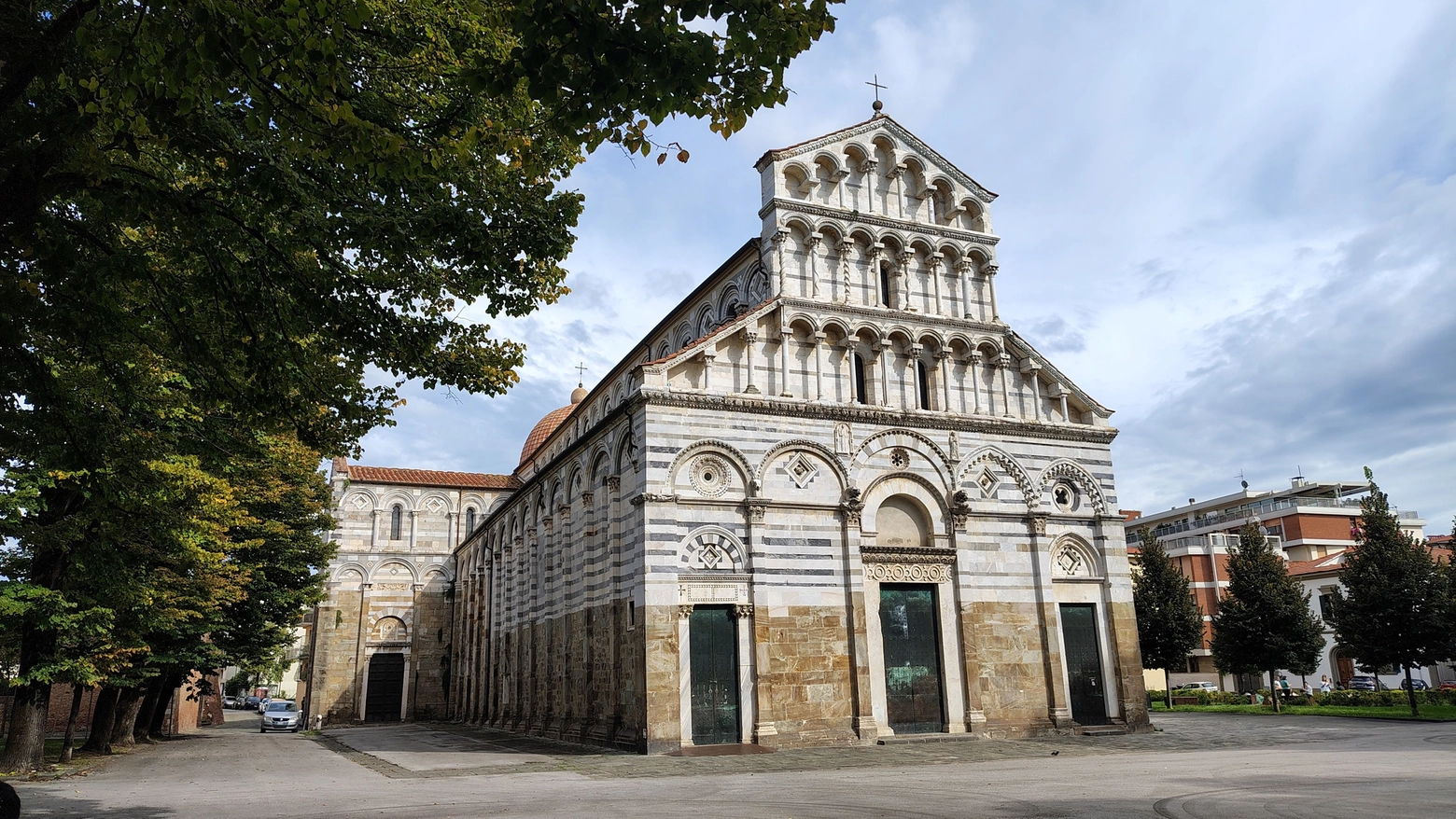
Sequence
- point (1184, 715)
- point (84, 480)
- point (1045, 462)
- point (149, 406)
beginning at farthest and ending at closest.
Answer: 1. point (1184, 715)
2. point (1045, 462)
3. point (84, 480)
4. point (149, 406)

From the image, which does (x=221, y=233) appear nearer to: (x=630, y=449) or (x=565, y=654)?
(x=630, y=449)

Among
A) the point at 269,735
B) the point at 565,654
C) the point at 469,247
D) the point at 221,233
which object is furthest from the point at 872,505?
the point at 269,735

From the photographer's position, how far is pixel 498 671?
35750 mm

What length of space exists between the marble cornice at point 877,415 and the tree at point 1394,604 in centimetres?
1176

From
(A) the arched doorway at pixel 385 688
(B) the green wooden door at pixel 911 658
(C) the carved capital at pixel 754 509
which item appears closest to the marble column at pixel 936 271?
(B) the green wooden door at pixel 911 658

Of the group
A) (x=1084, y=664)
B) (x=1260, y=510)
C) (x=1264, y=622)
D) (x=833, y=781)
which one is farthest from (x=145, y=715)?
(x=1260, y=510)

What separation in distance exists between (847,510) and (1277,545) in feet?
150

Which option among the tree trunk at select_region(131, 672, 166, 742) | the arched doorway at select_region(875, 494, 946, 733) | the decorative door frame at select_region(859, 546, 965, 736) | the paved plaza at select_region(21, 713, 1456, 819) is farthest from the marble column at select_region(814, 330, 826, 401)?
the tree trunk at select_region(131, 672, 166, 742)

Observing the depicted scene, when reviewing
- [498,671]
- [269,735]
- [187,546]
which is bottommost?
[269,735]

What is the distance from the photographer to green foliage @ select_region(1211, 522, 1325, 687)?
34.0m

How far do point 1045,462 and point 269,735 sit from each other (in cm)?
3196

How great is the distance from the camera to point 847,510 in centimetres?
2372

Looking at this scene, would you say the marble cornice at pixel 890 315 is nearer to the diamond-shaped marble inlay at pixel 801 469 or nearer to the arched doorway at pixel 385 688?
the diamond-shaped marble inlay at pixel 801 469

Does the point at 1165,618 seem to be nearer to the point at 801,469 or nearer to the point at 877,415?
the point at 877,415
